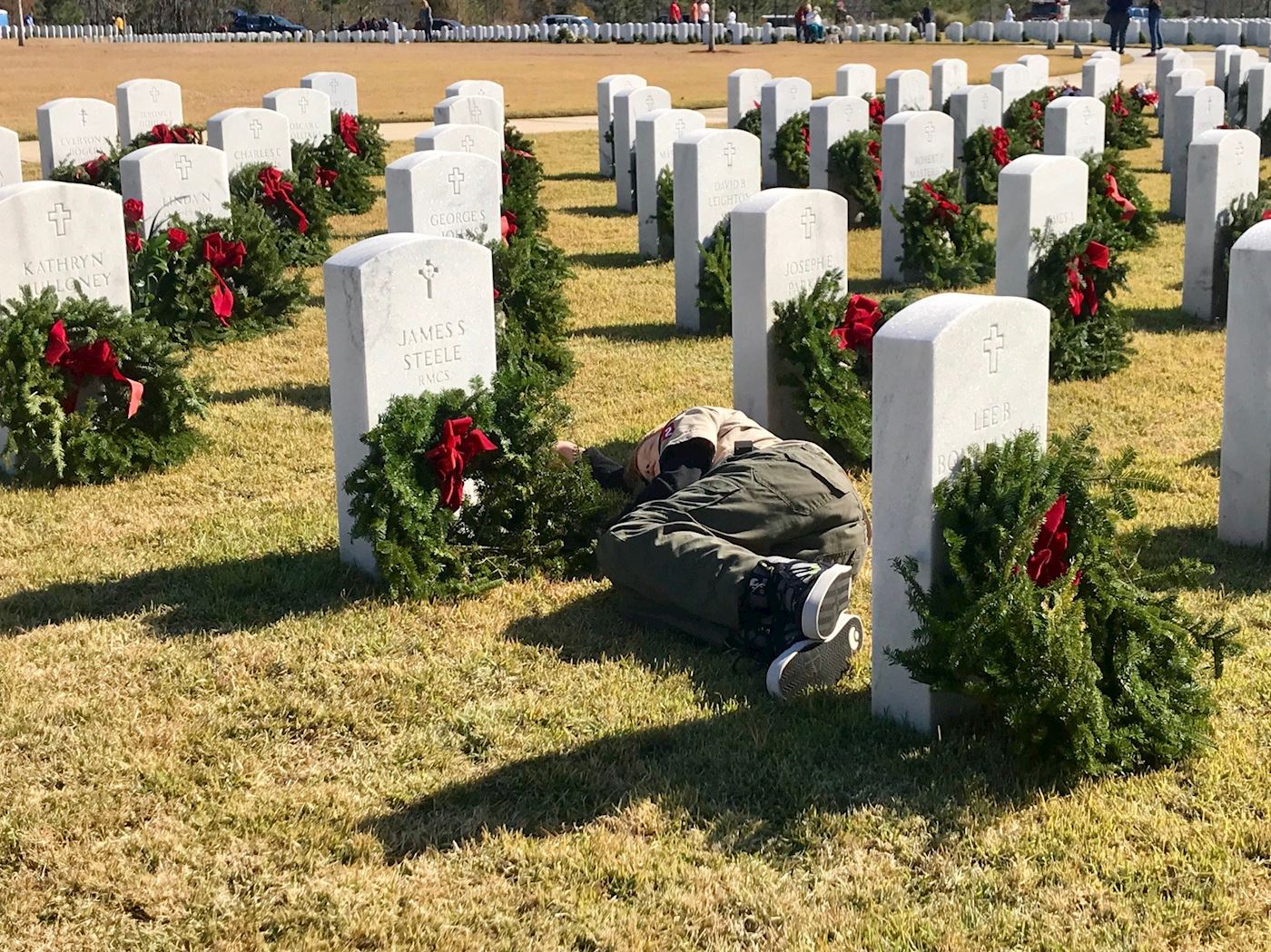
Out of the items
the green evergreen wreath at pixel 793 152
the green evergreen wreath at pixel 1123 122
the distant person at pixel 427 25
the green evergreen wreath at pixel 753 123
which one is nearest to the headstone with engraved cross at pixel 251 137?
the green evergreen wreath at pixel 793 152

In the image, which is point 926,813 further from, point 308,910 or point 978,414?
point 308,910

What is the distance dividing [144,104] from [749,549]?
1246 centimetres

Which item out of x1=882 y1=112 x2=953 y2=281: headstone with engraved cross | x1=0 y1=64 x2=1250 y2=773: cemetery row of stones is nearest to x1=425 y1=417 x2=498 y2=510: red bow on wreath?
x1=0 y1=64 x2=1250 y2=773: cemetery row of stones

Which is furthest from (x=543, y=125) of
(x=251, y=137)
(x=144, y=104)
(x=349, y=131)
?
(x=251, y=137)

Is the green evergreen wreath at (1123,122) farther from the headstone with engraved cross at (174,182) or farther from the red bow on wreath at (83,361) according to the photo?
the red bow on wreath at (83,361)

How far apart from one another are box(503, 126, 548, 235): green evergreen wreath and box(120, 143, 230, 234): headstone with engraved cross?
205 centimetres

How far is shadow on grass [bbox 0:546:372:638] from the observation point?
582 centimetres

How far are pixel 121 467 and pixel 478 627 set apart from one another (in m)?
2.75

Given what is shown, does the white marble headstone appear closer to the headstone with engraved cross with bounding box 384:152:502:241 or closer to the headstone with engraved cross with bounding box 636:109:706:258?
the headstone with engraved cross with bounding box 384:152:502:241

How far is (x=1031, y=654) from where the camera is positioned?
433cm

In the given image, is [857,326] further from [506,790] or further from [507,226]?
[506,790]

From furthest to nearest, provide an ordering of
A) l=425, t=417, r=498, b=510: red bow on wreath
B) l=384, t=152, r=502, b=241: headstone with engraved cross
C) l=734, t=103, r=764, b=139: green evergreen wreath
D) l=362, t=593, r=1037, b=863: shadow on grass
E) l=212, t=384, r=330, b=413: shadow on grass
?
l=734, t=103, r=764, b=139: green evergreen wreath, l=212, t=384, r=330, b=413: shadow on grass, l=384, t=152, r=502, b=241: headstone with engraved cross, l=425, t=417, r=498, b=510: red bow on wreath, l=362, t=593, r=1037, b=863: shadow on grass

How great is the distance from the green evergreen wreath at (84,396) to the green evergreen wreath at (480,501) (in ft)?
6.51

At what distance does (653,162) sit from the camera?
13734 mm
